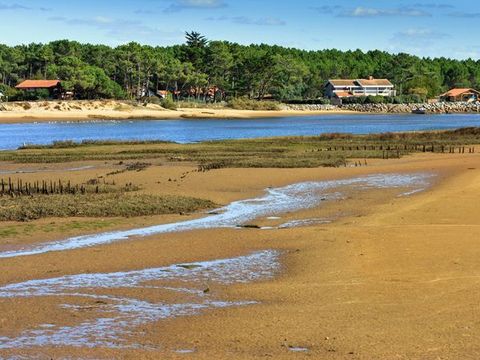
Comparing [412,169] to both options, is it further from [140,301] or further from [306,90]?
[306,90]

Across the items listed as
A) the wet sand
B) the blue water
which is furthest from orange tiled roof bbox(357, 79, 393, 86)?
the wet sand

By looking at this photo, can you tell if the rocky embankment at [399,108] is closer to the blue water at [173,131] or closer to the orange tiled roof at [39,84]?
the orange tiled roof at [39,84]

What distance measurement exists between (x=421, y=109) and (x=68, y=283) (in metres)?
160

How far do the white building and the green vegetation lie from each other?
432 feet

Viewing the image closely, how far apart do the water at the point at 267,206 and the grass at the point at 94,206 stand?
53.8 inches

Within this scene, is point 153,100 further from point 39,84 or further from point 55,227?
point 55,227

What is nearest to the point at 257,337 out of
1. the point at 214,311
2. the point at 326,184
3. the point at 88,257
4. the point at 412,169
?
the point at 214,311


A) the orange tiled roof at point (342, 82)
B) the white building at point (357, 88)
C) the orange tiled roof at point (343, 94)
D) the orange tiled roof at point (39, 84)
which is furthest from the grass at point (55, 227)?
the orange tiled roof at point (342, 82)

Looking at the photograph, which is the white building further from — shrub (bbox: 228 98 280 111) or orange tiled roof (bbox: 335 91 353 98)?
shrub (bbox: 228 98 280 111)

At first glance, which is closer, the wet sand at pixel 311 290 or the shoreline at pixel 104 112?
the wet sand at pixel 311 290

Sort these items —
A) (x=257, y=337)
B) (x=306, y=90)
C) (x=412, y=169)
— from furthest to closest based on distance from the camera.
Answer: (x=306, y=90), (x=412, y=169), (x=257, y=337)

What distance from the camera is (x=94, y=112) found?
124 metres

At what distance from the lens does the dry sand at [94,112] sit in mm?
116250

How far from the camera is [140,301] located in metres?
12.0
